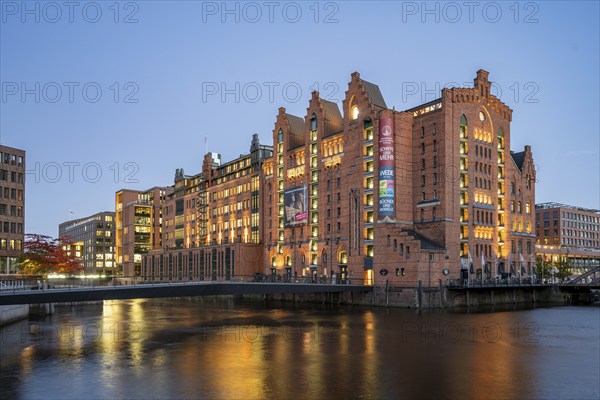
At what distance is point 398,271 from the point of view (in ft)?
360

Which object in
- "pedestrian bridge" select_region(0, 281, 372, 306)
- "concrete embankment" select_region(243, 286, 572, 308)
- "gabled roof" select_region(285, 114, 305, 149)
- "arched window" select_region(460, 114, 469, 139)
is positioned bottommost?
"concrete embankment" select_region(243, 286, 572, 308)

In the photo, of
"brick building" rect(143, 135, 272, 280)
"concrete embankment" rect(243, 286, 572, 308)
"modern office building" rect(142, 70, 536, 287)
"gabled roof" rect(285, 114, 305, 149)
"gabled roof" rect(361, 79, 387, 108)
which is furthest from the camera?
"brick building" rect(143, 135, 272, 280)

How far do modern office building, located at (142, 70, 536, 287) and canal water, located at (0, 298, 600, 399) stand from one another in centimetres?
3050

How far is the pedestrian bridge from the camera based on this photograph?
214 feet

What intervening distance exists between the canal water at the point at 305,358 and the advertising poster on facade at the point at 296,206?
54193 mm

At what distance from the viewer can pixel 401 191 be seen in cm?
11975

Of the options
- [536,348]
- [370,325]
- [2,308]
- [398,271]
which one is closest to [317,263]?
[398,271]

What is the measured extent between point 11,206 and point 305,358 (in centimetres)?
10054

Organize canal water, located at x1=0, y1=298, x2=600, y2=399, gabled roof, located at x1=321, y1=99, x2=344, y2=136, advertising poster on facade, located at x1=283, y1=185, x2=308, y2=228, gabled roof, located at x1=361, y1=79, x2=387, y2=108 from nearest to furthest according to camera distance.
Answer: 1. canal water, located at x1=0, y1=298, x2=600, y2=399
2. gabled roof, located at x1=361, y1=79, x2=387, y2=108
3. gabled roof, located at x1=321, y1=99, x2=344, y2=136
4. advertising poster on facade, located at x1=283, y1=185, x2=308, y2=228

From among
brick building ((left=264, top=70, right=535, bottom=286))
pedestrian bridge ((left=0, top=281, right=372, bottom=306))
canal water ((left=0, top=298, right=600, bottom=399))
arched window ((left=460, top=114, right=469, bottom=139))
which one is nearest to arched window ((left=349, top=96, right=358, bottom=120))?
brick building ((left=264, top=70, right=535, bottom=286))

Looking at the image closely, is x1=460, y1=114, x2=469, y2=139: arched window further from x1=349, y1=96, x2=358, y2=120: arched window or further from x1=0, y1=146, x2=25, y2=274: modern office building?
x1=0, y1=146, x2=25, y2=274: modern office building

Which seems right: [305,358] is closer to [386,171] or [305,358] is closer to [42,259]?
[386,171]

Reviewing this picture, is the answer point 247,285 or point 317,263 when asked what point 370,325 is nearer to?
point 247,285

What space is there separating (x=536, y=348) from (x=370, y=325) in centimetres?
2422
